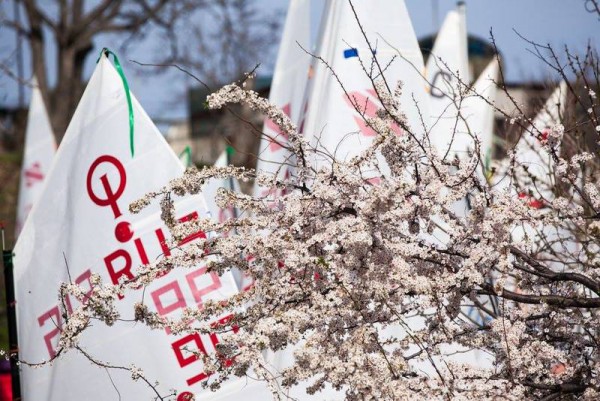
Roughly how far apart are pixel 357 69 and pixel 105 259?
1726mm

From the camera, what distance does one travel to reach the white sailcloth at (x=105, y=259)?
5.10m

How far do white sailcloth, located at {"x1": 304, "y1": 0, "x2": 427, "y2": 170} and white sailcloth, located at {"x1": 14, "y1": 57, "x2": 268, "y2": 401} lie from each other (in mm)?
881

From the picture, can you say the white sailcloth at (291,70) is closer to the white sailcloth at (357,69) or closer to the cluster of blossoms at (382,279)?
the white sailcloth at (357,69)

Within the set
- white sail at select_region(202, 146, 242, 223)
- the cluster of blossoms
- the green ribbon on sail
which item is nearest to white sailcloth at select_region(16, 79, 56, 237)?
white sail at select_region(202, 146, 242, 223)

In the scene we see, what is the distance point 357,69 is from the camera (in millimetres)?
Result: 5848

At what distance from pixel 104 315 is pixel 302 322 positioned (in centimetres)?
69

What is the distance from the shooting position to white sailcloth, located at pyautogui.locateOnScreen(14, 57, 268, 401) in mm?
5102

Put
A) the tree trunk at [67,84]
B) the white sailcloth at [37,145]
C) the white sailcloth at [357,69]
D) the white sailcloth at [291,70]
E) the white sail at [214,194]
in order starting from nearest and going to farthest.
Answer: the white sailcloth at [357,69]
the white sailcloth at [291,70]
the white sail at [214,194]
the white sailcloth at [37,145]
the tree trunk at [67,84]

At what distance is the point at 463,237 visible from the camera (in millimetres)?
3637

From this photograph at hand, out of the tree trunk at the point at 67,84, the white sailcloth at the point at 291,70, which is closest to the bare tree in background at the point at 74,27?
the tree trunk at the point at 67,84

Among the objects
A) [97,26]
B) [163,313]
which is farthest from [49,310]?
[97,26]

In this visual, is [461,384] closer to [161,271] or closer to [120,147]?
[161,271]

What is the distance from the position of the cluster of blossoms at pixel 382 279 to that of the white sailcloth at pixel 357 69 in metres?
1.76

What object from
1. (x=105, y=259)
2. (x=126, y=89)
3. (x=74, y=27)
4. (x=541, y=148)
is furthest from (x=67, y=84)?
(x=105, y=259)
